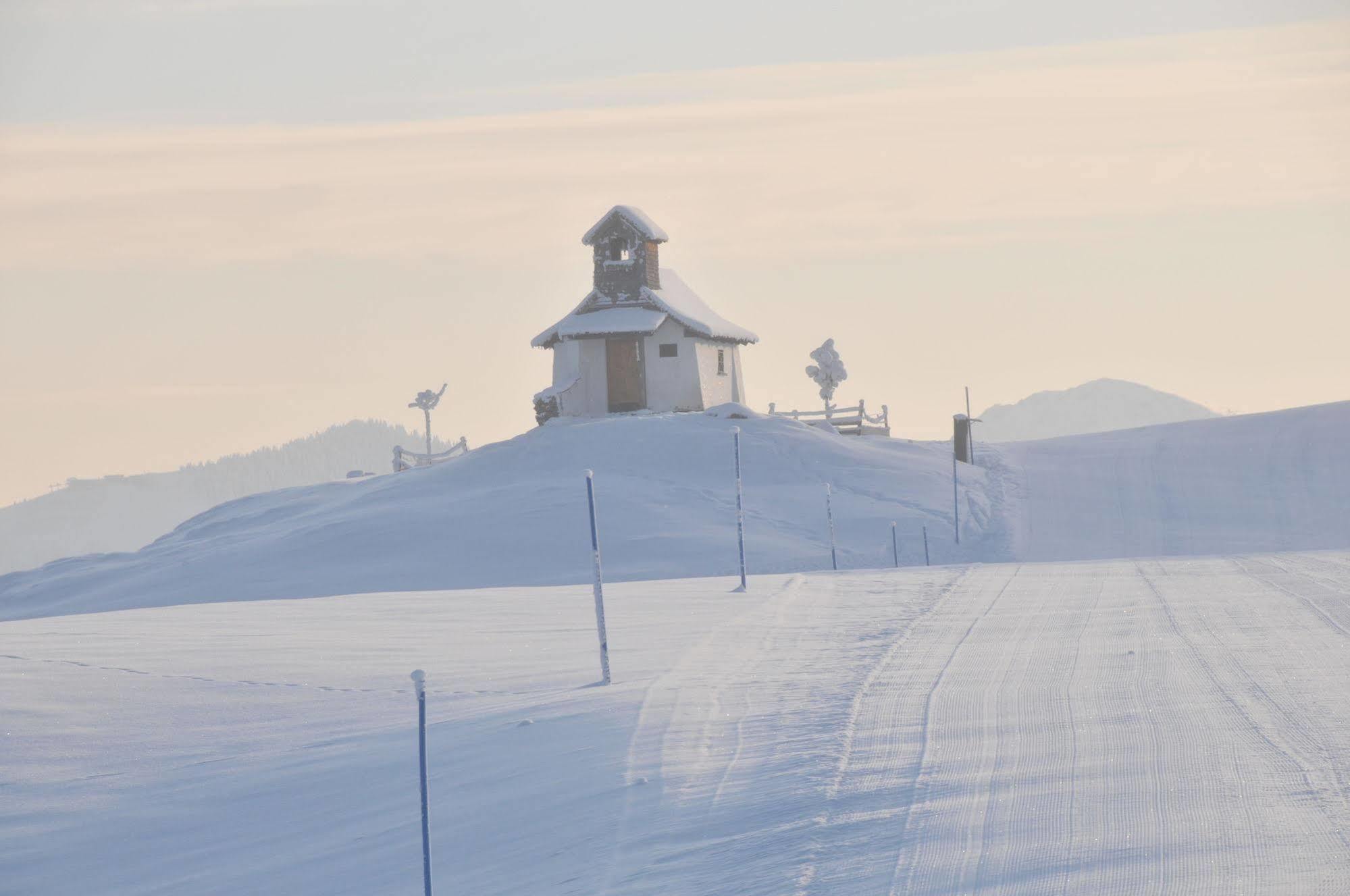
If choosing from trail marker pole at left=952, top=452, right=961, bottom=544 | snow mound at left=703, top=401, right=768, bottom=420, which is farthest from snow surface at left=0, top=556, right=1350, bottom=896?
snow mound at left=703, top=401, right=768, bottom=420

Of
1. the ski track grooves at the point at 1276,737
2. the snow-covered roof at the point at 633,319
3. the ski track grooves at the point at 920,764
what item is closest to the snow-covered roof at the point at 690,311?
the snow-covered roof at the point at 633,319

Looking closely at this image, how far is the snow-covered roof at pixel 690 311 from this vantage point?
48469 millimetres

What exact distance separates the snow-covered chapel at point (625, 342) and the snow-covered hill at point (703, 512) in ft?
8.52

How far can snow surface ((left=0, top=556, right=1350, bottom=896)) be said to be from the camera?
8758 mm

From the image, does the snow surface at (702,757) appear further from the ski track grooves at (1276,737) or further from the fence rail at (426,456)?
the fence rail at (426,456)

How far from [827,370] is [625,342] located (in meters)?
22.8

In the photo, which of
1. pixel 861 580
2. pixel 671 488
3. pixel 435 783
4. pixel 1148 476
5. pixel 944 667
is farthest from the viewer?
pixel 1148 476

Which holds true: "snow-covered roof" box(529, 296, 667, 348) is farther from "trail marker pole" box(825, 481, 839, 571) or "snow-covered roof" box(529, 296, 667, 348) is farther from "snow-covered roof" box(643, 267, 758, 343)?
"trail marker pole" box(825, 481, 839, 571)

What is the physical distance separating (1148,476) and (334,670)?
34.7 meters

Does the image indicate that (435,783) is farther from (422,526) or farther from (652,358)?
(652,358)

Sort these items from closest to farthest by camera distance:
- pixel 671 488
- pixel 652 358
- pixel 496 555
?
pixel 496 555 < pixel 671 488 < pixel 652 358

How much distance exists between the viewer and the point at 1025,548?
36344 mm

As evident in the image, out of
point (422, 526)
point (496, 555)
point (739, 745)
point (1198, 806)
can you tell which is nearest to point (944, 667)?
point (739, 745)

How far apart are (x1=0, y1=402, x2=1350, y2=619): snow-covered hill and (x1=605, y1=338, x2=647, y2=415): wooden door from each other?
247cm
